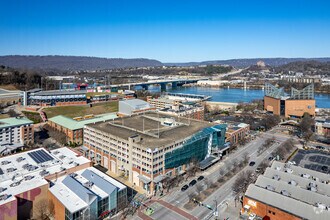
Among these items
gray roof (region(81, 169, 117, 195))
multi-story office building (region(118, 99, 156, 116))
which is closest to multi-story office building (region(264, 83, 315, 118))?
multi-story office building (region(118, 99, 156, 116))

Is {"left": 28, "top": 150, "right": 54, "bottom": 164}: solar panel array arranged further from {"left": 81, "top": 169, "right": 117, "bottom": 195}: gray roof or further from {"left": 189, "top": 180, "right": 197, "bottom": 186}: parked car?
{"left": 189, "top": 180, "right": 197, "bottom": 186}: parked car

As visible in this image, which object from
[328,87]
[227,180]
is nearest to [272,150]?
[227,180]

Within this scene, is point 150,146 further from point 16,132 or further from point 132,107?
point 132,107

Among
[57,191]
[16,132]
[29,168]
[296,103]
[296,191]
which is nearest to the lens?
[57,191]

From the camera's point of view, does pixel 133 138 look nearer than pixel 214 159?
Yes

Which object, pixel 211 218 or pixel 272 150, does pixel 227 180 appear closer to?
pixel 211 218

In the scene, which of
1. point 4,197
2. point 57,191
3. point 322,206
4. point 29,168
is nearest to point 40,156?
point 29,168

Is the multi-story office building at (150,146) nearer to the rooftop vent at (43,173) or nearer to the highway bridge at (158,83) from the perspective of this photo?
the rooftop vent at (43,173)
